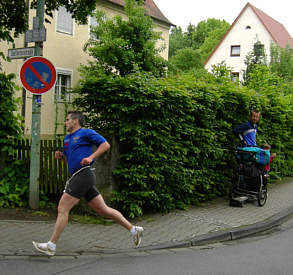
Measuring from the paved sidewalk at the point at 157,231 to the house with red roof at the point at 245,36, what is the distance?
127 ft

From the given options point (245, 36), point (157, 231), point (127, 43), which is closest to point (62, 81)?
point (127, 43)

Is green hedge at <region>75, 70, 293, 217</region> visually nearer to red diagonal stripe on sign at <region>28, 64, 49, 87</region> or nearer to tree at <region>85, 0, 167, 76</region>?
red diagonal stripe on sign at <region>28, 64, 49, 87</region>

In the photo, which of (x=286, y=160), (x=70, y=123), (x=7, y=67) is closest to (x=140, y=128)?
(x=70, y=123)

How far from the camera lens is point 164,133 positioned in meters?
7.71

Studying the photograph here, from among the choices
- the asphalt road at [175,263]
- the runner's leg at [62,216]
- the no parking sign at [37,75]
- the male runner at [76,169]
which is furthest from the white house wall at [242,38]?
the runner's leg at [62,216]

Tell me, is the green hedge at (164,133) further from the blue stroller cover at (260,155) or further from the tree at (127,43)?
the tree at (127,43)

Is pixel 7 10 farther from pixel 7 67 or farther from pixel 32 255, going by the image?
pixel 7 67

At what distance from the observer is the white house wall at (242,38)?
150 feet

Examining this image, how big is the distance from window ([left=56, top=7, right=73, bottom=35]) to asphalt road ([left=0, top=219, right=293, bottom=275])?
16259 mm

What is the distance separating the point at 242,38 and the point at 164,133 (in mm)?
42296

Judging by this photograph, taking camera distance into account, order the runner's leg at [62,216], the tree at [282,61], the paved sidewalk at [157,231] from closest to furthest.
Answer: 1. the runner's leg at [62,216]
2. the paved sidewalk at [157,231]
3. the tree at [282,61]

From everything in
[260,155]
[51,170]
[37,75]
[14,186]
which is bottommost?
[14,186]

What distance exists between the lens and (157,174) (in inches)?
295

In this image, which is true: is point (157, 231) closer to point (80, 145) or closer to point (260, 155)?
point (80, 145)
